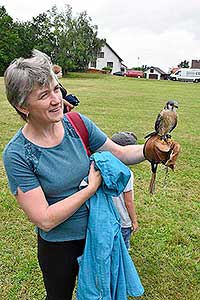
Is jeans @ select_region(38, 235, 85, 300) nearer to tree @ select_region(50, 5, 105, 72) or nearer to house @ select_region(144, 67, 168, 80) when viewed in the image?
tree @ select_region(50, 5, 105, 72)

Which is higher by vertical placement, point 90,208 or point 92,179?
point 92,179

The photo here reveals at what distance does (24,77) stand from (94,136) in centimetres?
49

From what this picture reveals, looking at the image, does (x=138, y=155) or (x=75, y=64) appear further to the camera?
(x=75, y=64)

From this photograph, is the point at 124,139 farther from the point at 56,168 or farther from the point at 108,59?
the point at 108,59

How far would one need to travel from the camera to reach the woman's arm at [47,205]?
1.69m

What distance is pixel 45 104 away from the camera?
167 cm

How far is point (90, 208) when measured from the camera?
72.8 inches

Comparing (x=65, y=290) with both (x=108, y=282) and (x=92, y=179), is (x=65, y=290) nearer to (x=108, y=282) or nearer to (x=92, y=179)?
(x=108, y=282)

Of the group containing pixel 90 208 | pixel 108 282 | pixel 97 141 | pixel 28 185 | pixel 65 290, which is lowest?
pixel 65 290

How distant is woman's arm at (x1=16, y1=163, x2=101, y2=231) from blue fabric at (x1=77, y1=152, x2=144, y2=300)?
0.13m

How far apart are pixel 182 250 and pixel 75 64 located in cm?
3886

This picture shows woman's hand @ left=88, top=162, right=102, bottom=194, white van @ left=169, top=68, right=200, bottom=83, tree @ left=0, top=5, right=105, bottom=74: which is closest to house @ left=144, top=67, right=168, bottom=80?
white van @ left=169, top=68, right=200, bottom=83

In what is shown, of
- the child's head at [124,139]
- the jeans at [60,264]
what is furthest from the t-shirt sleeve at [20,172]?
the child's head at [124,139]

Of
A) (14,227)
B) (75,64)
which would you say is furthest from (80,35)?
(14,227)
